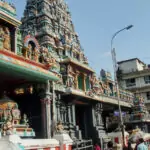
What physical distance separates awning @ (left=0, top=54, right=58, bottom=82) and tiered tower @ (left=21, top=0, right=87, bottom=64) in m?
14.7

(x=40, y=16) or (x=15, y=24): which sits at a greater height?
(x=40, y=16)

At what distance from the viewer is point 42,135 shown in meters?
18.3

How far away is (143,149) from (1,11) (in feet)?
41.9

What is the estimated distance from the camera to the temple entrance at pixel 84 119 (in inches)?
1072

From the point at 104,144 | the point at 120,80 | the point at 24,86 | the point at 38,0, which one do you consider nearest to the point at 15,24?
the point at 24,86

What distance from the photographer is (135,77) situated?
5019 centimetres

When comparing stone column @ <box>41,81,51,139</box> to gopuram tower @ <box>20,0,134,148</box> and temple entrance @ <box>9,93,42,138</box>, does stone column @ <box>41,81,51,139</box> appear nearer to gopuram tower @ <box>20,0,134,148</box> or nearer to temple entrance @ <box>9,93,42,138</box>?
gopuram tower @ <box>20,0,134,148</box>

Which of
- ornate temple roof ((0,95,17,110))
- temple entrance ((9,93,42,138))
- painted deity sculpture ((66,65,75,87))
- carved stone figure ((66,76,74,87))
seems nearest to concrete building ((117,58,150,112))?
painted deity sculpture ((66,65,75,87))

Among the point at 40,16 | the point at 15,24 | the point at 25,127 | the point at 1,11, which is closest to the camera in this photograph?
the point at 25,127

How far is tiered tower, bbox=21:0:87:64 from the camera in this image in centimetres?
3242

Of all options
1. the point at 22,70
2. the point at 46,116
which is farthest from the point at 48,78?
the point at 46,116

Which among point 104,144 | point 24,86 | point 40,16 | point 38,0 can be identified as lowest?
point 104,144

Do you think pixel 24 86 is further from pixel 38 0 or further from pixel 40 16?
pixel 38 0

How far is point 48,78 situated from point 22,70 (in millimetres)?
2356
